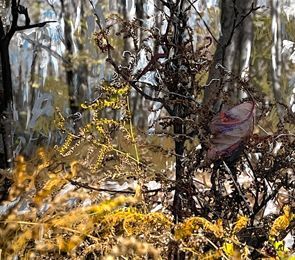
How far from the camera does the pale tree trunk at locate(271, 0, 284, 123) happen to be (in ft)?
9.25

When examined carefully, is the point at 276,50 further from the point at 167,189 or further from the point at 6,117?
the point at 167,189

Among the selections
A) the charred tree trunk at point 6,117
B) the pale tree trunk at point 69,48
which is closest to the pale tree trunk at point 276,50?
the pale tree trunk at point 69,48

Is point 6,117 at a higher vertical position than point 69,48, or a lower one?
lower

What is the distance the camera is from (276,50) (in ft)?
9.36

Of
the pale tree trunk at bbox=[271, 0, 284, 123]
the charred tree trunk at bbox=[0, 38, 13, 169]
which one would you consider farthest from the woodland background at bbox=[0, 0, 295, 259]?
the pale tree trunk at bbox=[271, 0, 284, 123]

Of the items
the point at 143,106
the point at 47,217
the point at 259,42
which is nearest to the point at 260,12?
the point at 259,42

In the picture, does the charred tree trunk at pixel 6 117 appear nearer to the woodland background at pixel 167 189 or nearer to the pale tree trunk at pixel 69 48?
the pale tree trunk at pixel 69 48

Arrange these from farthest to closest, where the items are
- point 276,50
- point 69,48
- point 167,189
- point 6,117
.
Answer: point 276,50, point 69,48, point 6,117, point 167,189

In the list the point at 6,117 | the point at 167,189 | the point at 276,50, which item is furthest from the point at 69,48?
the point at 167,189

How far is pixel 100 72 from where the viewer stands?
279 centimetres

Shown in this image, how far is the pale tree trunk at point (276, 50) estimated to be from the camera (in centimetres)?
282

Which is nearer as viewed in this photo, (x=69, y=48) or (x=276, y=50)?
(x=69, y=48)

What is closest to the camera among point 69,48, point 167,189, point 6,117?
point 167,189

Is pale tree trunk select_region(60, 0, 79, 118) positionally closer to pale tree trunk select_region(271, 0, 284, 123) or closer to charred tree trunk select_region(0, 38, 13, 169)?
charred tree trunk select_region(0, 38, 13, 169)
